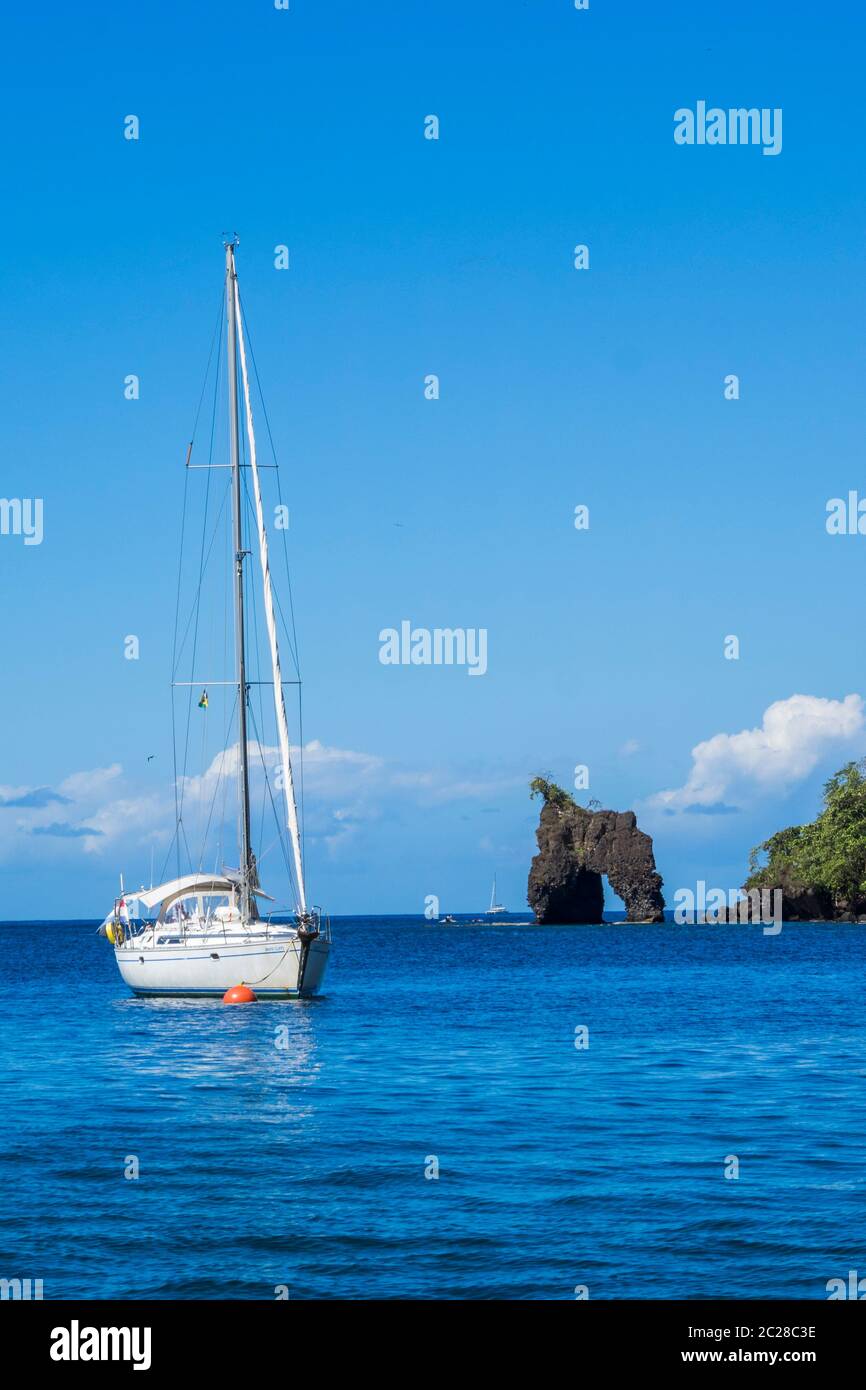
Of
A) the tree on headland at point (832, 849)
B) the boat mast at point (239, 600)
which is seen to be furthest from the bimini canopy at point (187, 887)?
the tree on headland at point (832, 849)

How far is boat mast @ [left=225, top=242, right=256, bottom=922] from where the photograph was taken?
55.7 metres

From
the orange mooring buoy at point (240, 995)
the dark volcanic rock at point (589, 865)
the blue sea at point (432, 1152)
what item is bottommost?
the blue sea at point (432, 1152)

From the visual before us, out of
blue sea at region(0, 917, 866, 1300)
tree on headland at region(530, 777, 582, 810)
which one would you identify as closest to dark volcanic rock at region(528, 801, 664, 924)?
tree on headland at region(530, 777, 582, 810)

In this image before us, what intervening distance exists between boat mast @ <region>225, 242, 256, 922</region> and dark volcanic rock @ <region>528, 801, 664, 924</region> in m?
123

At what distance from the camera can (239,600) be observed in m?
58.2

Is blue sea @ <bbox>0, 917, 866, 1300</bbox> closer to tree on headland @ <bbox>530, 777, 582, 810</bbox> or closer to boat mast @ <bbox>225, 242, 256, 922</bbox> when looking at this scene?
boat mast @ <bbox>225, 242, 256, 922</bbox>

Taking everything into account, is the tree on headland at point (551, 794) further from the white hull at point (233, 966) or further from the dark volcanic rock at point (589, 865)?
the white hull at point (233, 966)

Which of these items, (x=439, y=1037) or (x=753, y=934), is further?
(x=753, y=934)

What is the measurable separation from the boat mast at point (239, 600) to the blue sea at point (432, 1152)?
481cm

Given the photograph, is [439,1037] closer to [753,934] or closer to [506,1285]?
[506,1285]

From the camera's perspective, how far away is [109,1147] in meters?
27.4

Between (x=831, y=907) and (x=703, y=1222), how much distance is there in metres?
150

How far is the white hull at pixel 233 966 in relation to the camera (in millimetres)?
54500
